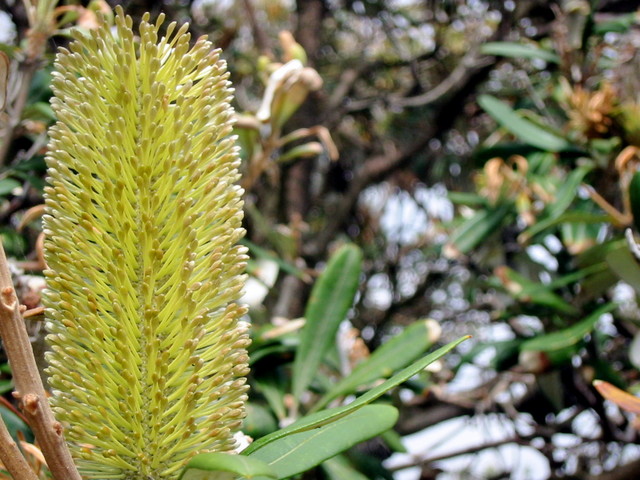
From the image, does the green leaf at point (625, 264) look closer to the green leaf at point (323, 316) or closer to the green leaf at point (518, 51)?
the green leaf at point (323, 316)

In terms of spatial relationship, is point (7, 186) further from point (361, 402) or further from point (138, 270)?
point (361, 402)

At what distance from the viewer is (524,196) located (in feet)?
4.73

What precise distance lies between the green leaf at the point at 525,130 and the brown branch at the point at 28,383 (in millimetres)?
1095

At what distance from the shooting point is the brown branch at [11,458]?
0.34 metres

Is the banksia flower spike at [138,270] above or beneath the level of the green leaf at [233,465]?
above

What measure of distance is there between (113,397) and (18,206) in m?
0.72

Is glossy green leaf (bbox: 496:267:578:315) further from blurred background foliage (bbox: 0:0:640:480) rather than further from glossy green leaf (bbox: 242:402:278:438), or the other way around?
glossy green leaf (bbox: 242:402:278:438)

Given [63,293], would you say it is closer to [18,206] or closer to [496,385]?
[18,206]

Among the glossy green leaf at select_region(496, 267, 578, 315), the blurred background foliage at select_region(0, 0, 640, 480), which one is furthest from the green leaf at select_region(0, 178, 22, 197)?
the glossy green leaf at select_region(496, 267, 578, 315)

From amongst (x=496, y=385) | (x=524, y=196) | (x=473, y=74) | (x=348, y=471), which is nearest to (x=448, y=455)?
(x=496, y=385)

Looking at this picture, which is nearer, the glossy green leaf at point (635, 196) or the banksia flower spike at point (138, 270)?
the banksia flower spike at point (138, 270)

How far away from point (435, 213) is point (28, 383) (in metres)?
2.39

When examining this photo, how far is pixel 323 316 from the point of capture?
86cm

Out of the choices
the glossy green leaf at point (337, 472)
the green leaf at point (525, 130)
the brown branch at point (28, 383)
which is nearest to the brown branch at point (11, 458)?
the brown branch at point (28, 383)
